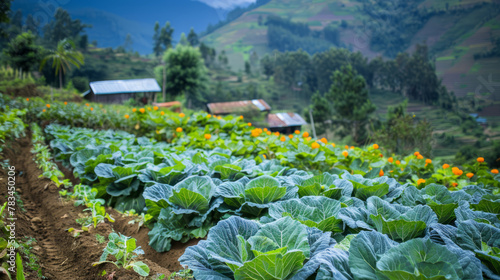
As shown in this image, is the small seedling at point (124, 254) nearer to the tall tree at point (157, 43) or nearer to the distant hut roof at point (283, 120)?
the distant hut roof at point (283, 120)

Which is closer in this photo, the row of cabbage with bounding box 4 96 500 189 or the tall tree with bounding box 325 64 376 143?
the row of cabbage with bounding box 4 96 500 189

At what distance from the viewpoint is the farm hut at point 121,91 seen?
16.5 meters

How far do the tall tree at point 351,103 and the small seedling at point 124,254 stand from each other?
1668cm

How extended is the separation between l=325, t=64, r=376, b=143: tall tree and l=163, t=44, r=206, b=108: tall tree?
8.55 metres

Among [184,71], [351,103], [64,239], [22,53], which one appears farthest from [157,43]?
[64,239]

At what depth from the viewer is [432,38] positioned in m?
20.6

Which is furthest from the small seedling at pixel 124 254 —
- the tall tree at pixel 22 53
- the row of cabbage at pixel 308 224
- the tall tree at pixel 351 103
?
the tall tree at pixel 22 53

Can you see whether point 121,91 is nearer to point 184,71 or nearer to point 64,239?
point 184,71

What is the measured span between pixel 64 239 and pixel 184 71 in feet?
60.5

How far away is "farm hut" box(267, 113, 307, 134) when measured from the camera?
16.5 meters

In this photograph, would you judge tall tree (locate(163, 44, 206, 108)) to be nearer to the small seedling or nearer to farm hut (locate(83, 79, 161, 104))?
farm hut (locate(83, 79, 161, 104))

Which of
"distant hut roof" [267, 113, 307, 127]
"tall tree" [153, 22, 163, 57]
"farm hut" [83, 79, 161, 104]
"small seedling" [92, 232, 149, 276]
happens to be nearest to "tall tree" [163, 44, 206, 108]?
"farm hut" [83, 79, 161, 104]

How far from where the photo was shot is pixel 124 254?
1110mm

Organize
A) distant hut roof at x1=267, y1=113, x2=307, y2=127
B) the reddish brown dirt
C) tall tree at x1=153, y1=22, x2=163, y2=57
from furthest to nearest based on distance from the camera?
tall tree at x1=153, y1=22, x2=163, y2=57 → distant hut roof at x1=267, y1=113, x2=307, y2=127 → the reddish brown dirt
